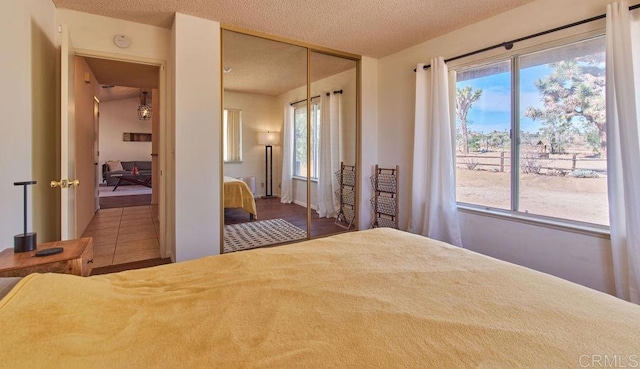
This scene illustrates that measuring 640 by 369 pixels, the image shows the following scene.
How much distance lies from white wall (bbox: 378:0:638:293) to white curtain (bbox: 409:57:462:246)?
0.19m

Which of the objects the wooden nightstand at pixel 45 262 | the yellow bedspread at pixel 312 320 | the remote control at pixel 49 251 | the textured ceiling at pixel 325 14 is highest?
the textured ceiling at pixel 325 14

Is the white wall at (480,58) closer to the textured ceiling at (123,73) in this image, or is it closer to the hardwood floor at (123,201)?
the textured ceiling at (123,73)

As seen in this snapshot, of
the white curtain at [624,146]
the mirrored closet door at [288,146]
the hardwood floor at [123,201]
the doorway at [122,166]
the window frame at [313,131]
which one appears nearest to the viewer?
the white curtain at [624,146]

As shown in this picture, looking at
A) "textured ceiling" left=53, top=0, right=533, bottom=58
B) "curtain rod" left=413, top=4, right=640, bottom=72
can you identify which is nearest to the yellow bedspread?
"curtain rod" left=413, top=4, right=640, bottom=72

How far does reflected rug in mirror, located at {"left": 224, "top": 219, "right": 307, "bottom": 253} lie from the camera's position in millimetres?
3574

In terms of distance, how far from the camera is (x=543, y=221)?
8.73 feet

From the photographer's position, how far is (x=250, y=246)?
357 centimetres

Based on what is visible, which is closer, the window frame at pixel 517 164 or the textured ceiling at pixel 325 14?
the window frame at pixel 517 164

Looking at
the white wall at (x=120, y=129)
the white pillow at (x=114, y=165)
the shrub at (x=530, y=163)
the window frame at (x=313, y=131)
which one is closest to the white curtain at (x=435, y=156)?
the shrub at (x=530, y=163)

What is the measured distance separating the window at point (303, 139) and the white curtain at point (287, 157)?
0.07 metres

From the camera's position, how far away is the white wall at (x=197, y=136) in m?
2.97

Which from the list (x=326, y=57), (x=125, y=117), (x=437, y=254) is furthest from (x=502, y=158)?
(x=125, y=117)

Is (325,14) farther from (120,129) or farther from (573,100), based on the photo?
(120,129)

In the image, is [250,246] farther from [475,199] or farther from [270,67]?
[475,199]
